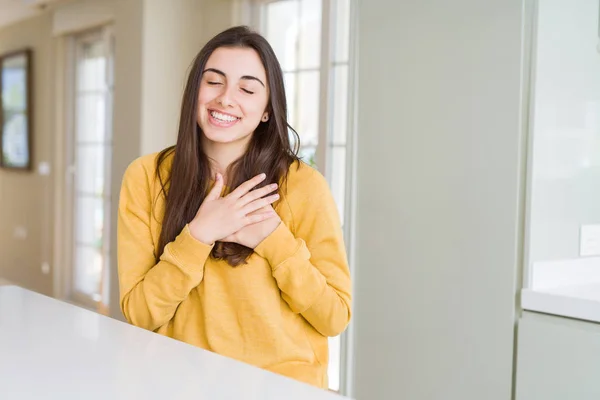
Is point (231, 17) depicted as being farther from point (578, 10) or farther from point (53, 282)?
point (53, 282)

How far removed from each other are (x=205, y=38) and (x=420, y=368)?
8.30 feet

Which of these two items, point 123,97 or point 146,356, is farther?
point 123,97

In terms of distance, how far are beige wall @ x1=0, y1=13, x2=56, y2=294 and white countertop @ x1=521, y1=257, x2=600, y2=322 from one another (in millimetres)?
4598

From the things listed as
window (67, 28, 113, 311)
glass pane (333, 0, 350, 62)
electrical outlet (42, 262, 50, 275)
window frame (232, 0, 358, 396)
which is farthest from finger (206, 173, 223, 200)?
electrical outlet (42, 262, 50, 275)

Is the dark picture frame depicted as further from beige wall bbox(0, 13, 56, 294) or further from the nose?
the nose

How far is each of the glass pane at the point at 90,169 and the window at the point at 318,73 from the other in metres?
2.16

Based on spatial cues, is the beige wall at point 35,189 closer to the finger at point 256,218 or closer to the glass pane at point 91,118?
the glass pane at point 91,118

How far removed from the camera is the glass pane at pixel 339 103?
119 inches

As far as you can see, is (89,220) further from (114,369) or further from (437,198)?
(114,369)

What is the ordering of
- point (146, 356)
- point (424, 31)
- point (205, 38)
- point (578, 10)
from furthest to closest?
point (205, 38), point (424, 31), point (578, 10), point (146, 356)

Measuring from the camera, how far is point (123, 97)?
13.3ft

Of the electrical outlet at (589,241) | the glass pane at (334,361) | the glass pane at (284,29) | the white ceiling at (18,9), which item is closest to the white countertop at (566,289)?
the electrical outlet at (589,241)

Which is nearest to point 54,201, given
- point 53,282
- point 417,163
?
point 53,282

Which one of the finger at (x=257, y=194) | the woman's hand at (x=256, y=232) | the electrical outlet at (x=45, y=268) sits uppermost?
the finger at (x=257, y=194)
